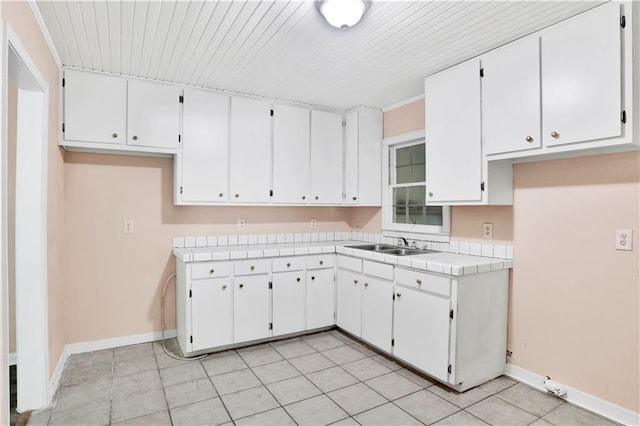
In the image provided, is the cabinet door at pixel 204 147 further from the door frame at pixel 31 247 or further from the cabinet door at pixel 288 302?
the door frame at pixel 31 247

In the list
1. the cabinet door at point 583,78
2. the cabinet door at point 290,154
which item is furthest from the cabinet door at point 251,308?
the cabinet door at point 583,78

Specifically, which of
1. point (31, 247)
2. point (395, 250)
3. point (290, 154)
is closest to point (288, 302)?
point (395, 250)

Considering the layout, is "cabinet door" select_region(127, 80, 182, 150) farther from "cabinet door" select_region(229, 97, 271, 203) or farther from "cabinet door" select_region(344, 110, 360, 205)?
"cabinet door" select_region(344, 110, 360, 205)

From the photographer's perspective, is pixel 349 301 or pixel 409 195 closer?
pixel 349 301

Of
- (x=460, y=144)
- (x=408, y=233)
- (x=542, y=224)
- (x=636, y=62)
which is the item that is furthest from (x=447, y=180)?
(x=636, y=62)

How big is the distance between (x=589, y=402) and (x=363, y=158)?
2.78 m

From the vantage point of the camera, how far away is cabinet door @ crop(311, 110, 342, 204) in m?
3.94

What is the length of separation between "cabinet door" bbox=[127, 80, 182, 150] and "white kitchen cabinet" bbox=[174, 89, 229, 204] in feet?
0.28

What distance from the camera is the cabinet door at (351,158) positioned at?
13.0ft

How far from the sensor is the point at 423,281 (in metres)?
2.66

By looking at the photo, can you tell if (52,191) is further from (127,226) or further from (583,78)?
(583,78)

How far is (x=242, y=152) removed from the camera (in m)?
3.55

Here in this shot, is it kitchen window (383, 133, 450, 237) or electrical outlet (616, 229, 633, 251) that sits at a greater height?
kitchen window (383, 133, 450, 237)

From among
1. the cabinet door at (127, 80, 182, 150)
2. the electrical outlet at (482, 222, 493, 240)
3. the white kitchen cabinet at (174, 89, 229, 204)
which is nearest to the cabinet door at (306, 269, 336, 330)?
the white kitchen cabinet at (174, 89, 229, 204)
